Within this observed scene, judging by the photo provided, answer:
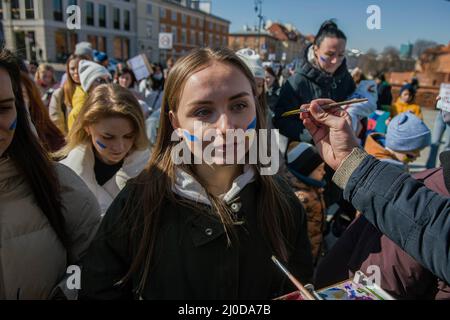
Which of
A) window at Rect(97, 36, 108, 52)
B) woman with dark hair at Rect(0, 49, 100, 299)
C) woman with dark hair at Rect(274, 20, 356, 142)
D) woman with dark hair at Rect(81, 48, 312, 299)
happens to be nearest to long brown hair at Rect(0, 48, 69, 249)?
woman with dark hair at Rect(0, 49, 100, 299)

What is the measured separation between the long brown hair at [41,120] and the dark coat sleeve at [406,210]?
7.02 ft

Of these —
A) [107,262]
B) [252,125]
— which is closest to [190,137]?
[252,125]

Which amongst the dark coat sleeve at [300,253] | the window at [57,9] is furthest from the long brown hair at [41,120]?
the dark coat sleeve at [300,253]

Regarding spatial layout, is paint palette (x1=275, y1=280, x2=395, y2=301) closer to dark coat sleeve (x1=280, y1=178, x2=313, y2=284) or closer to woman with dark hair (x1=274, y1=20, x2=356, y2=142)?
dark coat sleeve (x1=280, y1=178, x2=313, y2=284)

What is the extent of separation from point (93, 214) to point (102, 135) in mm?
912

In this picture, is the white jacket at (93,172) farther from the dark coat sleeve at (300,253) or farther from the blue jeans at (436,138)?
the blue jeans at (436,138)

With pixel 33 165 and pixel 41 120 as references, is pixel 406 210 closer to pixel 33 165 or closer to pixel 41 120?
pixel 33 165

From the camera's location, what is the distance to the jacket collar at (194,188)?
4.26 feet

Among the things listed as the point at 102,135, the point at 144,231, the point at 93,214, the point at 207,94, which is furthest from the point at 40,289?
the point at 102,135

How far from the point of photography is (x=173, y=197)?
1295mm

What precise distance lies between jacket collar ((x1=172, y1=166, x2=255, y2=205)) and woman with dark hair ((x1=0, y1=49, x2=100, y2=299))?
0.54 meters

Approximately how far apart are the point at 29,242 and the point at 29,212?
123mm

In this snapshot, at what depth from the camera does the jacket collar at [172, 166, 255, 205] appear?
1.30 metres

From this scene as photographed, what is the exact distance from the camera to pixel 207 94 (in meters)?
1.21
